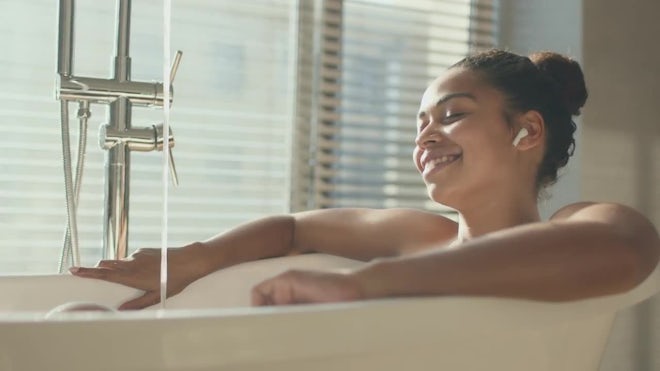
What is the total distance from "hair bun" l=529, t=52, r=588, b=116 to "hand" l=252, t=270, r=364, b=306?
0.79 metres

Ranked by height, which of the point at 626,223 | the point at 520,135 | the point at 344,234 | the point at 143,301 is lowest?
the point at 143,301

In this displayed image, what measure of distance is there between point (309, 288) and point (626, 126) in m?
1.82

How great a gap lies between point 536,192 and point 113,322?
99 centimetres

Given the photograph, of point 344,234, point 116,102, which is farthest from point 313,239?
point 116,102

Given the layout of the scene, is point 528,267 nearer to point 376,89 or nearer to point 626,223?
point 626,223

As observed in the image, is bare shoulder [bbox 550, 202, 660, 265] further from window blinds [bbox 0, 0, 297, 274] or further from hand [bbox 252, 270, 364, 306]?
window blinds [bbox 0, 0, 297, 274]

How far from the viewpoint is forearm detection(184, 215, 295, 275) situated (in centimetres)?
154

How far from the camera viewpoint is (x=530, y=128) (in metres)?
1.42

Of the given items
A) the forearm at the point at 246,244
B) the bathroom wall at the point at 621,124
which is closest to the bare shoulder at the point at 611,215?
the forearm at the point at 246,244

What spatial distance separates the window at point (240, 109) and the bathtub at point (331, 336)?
149cm

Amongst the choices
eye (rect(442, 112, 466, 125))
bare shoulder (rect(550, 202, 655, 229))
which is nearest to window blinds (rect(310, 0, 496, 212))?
eye (rect(442, 112, 466, 125))

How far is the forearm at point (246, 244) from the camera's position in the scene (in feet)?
5.07

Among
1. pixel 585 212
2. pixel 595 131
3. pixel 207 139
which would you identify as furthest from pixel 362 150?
pixel 585 212

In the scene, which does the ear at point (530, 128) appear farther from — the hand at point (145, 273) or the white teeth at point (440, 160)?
the hand at point (145, 273)
